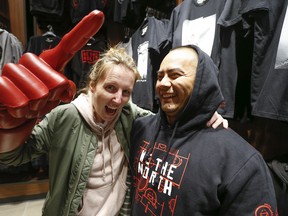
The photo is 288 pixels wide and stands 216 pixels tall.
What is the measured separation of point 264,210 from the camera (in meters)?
0.59

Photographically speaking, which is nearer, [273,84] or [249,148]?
[249,148]

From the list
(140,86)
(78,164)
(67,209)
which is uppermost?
(140,86)

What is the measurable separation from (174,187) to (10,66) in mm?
638

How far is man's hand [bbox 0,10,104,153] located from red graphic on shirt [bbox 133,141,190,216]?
388 mm

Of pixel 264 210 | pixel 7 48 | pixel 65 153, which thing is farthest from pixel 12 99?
pixel 7 48

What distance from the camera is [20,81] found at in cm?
61

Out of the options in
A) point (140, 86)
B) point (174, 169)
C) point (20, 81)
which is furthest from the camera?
point (140, 86)

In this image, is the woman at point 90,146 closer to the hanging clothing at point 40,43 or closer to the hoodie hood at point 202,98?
the hoodie hood at point 202,98

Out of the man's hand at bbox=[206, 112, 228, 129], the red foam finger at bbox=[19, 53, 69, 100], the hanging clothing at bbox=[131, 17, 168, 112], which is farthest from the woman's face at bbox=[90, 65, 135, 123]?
the hanging clothing at bbox=[131, 17, 168, 112]

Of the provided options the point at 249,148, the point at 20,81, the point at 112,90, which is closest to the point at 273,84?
the point at 249,148

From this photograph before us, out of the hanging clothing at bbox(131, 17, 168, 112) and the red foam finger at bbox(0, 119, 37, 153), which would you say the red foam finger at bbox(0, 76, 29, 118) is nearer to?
the red foam finger at bbox(0, 119, 37, 153)

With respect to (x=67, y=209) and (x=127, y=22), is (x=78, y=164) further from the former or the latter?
(x=127, y=22)

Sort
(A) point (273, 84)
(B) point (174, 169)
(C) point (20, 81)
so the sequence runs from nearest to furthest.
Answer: (C) point (20, 81)
(B) point (174, 169)
(A) point (273, 84)

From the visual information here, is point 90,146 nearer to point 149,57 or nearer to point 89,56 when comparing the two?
point 149,57
